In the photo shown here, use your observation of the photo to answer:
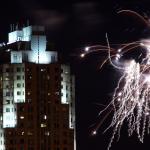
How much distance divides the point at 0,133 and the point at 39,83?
26.5 feet

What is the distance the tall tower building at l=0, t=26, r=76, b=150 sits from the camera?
103m

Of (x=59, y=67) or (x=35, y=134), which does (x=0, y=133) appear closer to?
(x=35, y=134)

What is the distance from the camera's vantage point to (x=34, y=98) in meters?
104

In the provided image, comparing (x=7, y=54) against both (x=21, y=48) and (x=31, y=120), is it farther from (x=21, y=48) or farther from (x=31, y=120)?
(x=31, y=120)

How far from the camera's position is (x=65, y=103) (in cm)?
10475

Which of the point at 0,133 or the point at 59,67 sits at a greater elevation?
the point at 59,67

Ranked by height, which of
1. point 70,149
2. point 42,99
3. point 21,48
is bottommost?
point 70,149

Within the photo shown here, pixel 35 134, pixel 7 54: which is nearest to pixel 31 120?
pixel 35 134

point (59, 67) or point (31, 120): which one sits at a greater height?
point (59, 67)

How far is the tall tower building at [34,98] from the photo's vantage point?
338 feet

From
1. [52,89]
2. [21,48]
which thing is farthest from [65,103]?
[21,48]

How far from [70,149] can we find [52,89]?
791 cm

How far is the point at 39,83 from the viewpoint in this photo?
103375 mm

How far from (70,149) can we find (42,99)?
7242 millimetres
